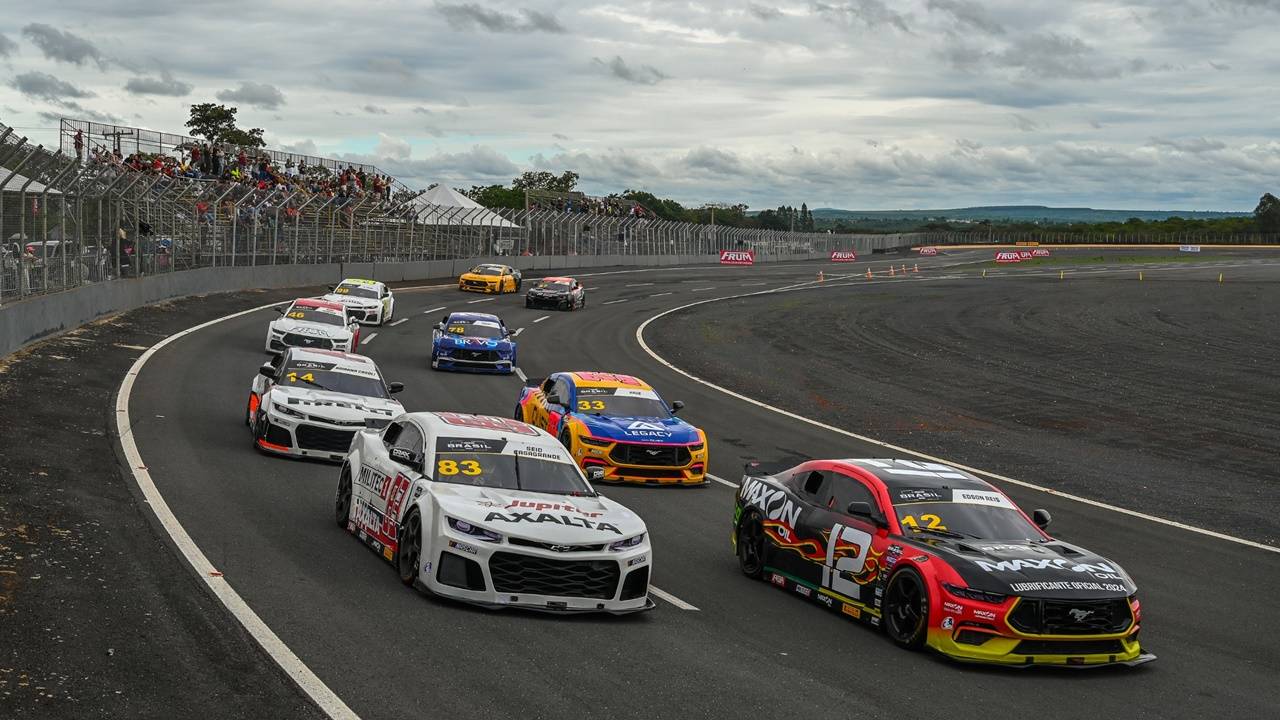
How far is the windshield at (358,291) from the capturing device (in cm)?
4047

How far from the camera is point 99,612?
30.9 feet

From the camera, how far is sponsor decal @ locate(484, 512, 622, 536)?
1084cm

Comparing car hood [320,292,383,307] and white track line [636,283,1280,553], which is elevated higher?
car hood [320,292,383,307]

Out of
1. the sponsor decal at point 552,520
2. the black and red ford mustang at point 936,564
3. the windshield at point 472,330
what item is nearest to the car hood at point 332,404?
the black and red ford mustang at point 936,564

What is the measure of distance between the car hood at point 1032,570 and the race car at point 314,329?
62.5 ft

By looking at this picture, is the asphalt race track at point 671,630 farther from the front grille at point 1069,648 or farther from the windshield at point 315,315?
the windshield at point 315,315

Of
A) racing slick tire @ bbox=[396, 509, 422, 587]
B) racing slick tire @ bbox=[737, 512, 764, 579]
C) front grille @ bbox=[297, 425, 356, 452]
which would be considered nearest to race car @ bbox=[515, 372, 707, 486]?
front grille @ bbox=[297, 425, 356, 452]

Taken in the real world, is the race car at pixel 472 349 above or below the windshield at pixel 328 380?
below

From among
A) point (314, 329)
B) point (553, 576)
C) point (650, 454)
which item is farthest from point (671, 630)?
point (314, 329)

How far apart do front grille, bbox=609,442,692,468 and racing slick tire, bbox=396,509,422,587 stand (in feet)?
21.8

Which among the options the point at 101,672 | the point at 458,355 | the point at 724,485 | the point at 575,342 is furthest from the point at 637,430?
the point at 575,342

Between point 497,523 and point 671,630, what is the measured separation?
1.57 metres

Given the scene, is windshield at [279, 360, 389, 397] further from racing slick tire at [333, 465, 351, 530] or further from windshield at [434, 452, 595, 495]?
windshield at [434, 452, 595, 495]

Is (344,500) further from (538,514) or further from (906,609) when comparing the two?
(906,609)
